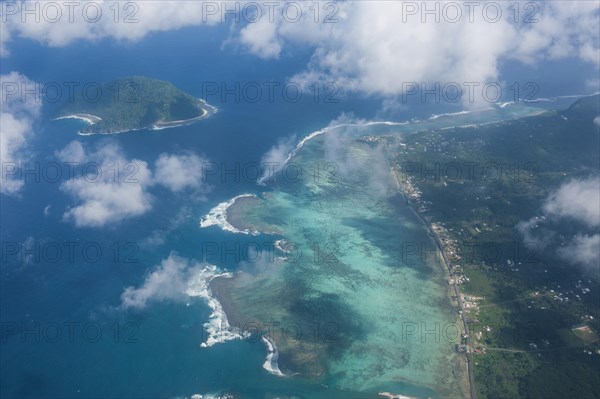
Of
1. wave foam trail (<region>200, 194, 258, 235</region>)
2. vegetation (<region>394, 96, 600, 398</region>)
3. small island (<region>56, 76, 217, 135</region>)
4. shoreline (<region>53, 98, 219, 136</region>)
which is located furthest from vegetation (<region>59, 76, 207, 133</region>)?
vegetation (<region>394, 96, 600, 398</region>)

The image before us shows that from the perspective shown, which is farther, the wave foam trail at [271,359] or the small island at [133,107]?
the small island at [133,107]

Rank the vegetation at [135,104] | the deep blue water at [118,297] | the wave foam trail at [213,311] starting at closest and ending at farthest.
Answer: the deep blue water at [118,297]
the wave foam trail at [213,311]
the vegetation at [135,104]

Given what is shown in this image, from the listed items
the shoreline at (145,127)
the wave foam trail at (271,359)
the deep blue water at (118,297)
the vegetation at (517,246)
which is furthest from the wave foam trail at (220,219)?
the shoreline at (145,127)

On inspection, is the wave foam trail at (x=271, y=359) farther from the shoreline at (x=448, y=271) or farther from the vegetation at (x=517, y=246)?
the vegetation at (x=517, y=246)

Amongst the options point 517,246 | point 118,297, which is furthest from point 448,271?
point 118,297

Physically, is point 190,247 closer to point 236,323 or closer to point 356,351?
point 236,323

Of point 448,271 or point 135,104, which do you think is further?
point 135,104

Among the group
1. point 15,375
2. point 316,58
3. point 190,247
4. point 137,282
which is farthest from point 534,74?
point 15,375

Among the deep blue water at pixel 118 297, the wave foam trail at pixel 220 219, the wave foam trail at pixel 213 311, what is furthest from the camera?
the wave foam trail at pixel 220 219

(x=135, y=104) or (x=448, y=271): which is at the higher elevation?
(x=135, y=104)

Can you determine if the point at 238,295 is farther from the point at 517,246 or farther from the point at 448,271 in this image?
the point at 517,246
